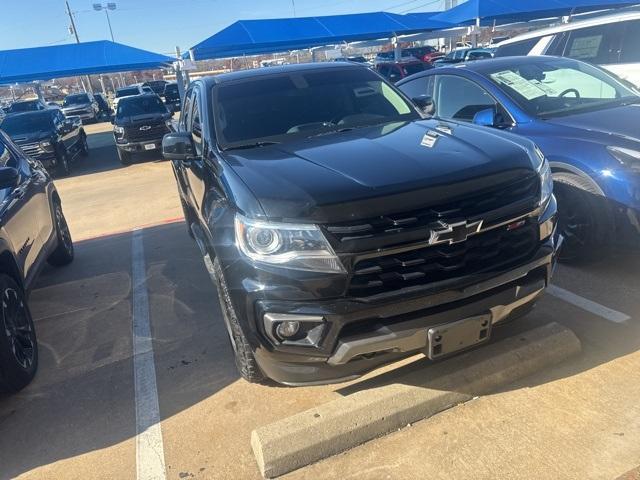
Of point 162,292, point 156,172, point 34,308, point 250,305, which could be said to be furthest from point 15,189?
point 156,172

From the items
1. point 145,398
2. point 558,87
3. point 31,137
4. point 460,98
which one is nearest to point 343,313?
point 145,398

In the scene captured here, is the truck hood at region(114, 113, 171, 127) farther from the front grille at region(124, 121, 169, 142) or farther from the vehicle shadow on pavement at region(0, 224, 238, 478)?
the vehicle shadow on pavement at region(0, 224, 238, 478)

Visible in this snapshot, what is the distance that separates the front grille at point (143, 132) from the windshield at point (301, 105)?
10.9 m

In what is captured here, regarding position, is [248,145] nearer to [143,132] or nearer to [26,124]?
[143,132]

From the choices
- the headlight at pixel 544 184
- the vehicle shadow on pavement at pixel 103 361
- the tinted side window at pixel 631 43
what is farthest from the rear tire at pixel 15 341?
the tinted side window at pixel 631 43

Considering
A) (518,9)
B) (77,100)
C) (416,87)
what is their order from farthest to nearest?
1. (77,100)
2. (518,9)
3. (416,87)

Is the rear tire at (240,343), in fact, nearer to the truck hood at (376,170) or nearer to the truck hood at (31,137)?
the truck hood at (376,170)

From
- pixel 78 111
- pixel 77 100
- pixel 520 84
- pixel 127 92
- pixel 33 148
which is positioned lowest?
pixel 78 111

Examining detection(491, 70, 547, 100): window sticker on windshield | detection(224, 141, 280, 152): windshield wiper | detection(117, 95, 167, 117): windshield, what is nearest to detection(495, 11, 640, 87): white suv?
detection(491, 70, 547, 100): window sticker on windshield

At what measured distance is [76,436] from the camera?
3.04 m

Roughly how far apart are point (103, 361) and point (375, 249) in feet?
8.17

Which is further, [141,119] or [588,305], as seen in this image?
[141,119]

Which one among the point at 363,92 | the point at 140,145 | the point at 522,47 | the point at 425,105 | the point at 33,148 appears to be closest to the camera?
the point at 363,92

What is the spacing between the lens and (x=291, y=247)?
2441 mm
